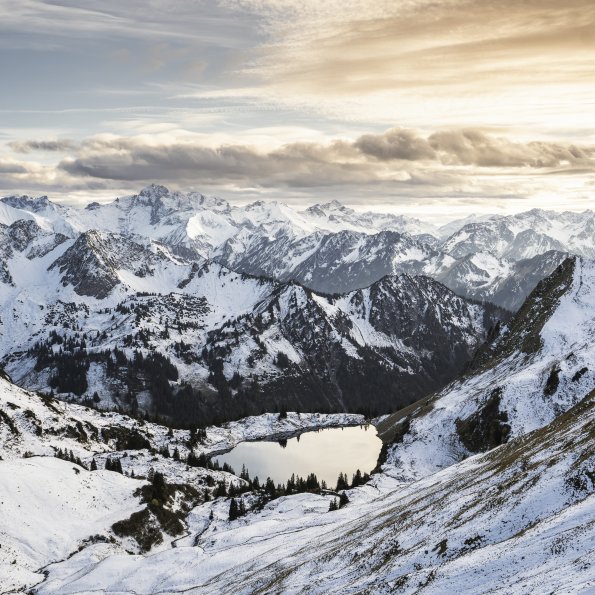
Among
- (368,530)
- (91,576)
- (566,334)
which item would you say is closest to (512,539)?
(368,530)

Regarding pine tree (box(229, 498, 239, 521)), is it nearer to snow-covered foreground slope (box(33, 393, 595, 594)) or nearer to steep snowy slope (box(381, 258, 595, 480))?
snow-covered foreground slope (box(33, 393, 595, 594))

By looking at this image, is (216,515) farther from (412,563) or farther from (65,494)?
(412,563)

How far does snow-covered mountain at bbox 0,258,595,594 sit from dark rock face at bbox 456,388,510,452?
1.43ft

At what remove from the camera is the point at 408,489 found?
372 feet

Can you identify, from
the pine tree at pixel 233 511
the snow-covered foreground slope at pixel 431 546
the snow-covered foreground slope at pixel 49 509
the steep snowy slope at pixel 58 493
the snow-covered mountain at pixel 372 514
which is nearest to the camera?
the snow-covered foreground slope at pixel 431 546

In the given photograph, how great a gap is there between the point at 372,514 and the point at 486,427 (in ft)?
256

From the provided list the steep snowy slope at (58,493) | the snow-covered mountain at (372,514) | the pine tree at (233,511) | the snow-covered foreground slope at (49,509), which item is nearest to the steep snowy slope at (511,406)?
the snow-covered mountain at (372,514)

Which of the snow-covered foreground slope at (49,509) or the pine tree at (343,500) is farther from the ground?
the snow-covered foreground slope at (49,509)

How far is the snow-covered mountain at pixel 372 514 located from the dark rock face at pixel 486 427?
1.43 feet

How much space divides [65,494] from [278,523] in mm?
46531

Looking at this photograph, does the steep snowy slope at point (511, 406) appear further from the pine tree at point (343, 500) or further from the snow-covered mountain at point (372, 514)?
the pine tree at point (343, 500)

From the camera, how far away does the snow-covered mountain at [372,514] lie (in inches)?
1887

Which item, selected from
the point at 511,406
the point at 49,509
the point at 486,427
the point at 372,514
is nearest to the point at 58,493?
the point at 49,509

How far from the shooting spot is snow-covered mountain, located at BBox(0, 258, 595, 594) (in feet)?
157
